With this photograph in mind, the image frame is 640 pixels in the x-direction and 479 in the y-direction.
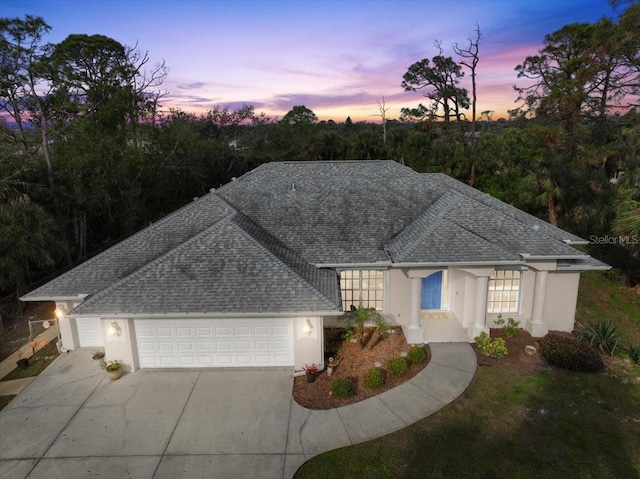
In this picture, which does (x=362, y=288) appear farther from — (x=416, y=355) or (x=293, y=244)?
(x=416, y=355)

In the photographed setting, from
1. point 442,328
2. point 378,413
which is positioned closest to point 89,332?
point 378,413

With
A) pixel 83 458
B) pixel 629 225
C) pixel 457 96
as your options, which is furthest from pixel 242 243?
pixel 457 96

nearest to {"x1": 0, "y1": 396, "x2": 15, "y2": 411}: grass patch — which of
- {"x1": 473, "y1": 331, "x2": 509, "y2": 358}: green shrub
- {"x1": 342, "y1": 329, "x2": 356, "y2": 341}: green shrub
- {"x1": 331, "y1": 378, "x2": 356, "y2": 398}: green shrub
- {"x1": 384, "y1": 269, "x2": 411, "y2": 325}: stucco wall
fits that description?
{"x1": 331, "y1": 378, "x2": 356, "y2": 398}: green shrub

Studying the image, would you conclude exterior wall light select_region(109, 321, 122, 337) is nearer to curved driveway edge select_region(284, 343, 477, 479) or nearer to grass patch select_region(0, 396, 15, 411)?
grass patch select_region(0, 396, 15, 411)

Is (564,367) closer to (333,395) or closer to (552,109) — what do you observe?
(333,395)

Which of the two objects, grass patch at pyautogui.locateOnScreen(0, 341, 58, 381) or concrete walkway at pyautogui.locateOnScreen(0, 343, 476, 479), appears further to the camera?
grass patch at pyautogui.locateOnScreen(0, 341, 58, 381)
